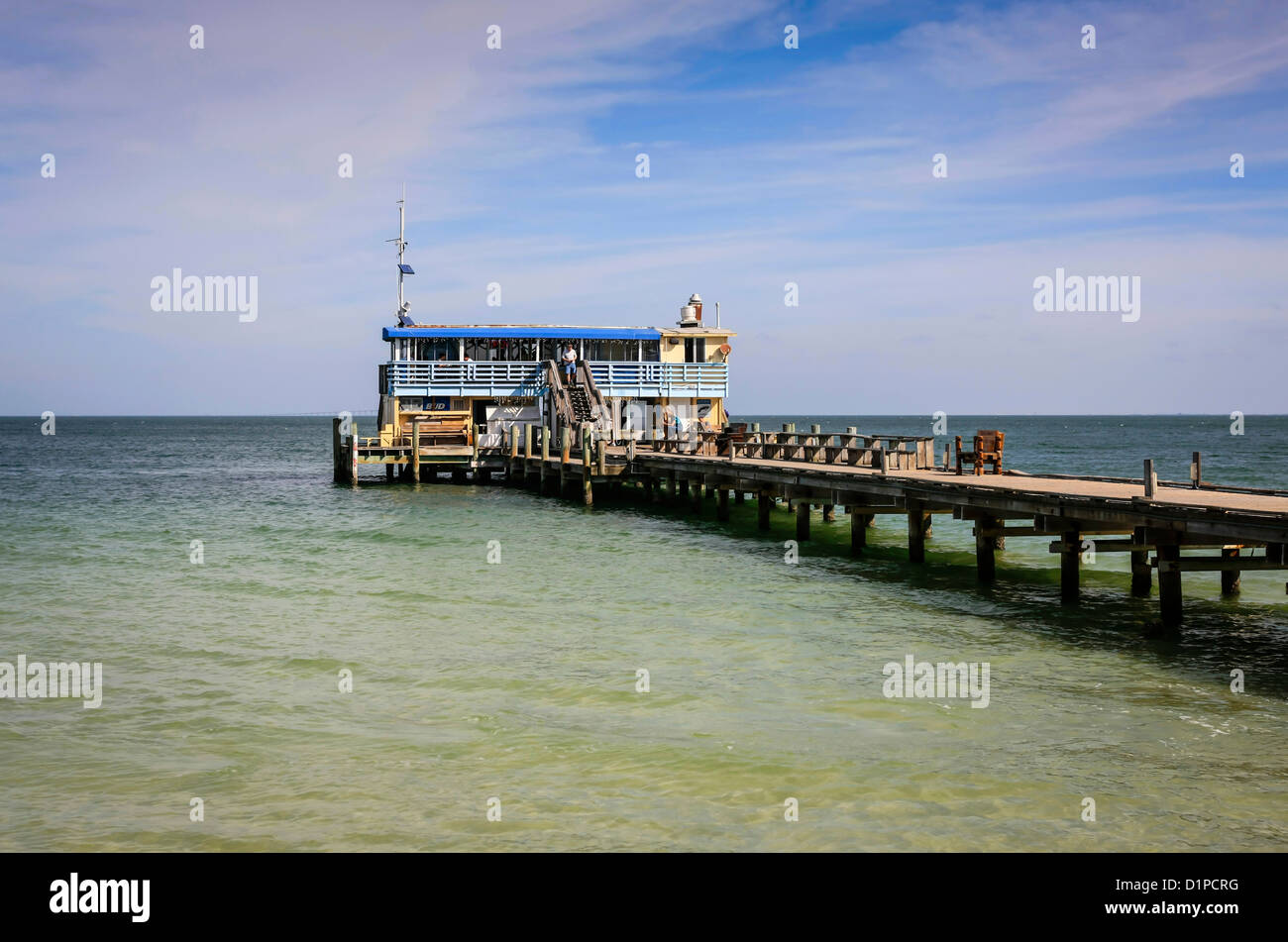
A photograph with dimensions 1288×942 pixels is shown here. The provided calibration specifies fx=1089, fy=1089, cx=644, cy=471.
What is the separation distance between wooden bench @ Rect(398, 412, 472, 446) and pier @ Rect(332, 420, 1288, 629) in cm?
39

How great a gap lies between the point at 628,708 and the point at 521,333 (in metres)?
33.8

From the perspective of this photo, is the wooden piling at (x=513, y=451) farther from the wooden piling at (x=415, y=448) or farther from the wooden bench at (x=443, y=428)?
the wooden piling at (x=415, y=448)

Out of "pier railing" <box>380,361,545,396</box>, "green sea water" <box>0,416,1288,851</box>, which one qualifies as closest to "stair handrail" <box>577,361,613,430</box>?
"pier railing" <box>380,361,545,396</box>

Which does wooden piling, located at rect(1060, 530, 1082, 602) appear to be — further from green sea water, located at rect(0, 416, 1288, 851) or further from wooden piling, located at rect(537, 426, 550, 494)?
wooden piling, located at rect(537, 426, 550, 494)

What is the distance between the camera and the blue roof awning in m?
44.7

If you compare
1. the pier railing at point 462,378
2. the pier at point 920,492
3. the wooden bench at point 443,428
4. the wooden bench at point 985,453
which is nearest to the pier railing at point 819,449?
the pier at point 920,492

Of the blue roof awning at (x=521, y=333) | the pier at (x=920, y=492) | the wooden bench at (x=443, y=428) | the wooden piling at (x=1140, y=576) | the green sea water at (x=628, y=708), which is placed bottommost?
the green sea water at (x=628, y=708)

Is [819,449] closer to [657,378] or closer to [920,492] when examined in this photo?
[920,492]

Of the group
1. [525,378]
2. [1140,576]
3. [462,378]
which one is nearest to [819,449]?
[1140,576]

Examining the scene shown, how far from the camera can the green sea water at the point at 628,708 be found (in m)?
9.23

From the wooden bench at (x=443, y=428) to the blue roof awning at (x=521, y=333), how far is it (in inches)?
132
